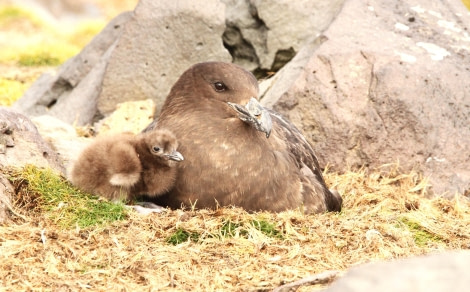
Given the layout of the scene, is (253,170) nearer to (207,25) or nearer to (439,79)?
(439,79)

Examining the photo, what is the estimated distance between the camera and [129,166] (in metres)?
5.75

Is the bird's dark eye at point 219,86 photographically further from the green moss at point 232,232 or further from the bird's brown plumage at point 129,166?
the green moss at point 232,232

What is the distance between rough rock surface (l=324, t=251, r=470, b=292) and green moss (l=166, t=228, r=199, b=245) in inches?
98.6

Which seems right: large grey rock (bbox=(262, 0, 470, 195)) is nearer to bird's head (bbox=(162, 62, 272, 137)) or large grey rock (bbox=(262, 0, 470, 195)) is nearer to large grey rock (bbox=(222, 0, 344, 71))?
large grey rock (bbox=(222, 0, 344, 71))

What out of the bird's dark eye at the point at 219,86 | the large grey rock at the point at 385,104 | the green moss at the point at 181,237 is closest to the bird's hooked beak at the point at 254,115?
the bird's dark eye at the point at 219,86

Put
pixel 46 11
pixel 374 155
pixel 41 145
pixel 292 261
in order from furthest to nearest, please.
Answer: pixel 46 11 < pixel 374 155 < pixel 41 145 < pixel 292 261

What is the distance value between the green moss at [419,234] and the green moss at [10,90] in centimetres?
662

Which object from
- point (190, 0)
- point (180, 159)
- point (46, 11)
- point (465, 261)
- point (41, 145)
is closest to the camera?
point (465, 261)

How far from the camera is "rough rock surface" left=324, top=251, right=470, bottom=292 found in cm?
265

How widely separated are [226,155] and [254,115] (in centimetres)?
34

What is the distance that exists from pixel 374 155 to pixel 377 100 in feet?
1.62

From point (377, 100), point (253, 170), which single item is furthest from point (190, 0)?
point (253, 170)

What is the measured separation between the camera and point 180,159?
18.7 ft

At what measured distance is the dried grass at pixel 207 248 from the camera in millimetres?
4559
